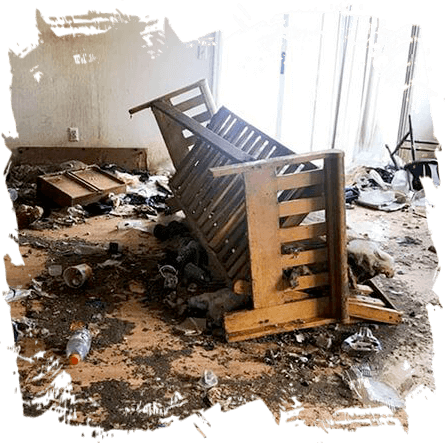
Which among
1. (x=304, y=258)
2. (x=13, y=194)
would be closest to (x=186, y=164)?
(x=304, y=258)

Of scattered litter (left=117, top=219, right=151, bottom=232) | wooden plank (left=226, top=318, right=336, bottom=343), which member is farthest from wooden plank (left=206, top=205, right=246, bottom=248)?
scattered litter (left=117, top=219, right=151, bottom=232)

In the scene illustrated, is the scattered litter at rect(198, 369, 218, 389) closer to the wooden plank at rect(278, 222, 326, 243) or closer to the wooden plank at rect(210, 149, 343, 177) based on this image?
the wooden plank at rect(278, 222, 326, 243)

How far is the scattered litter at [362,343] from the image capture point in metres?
2.91

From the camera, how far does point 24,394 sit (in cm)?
242

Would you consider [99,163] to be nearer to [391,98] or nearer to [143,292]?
[143,292]

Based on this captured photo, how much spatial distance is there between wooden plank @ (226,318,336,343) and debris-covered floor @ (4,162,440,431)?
4 cm

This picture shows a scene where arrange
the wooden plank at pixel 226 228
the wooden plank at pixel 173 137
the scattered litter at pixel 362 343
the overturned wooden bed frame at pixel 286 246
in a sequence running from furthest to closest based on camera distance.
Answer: the wooden plank at pixel 173 137 → the wooden plank at pixel 226 228 → the scattered litter at pixel 362 343 → the overturned wooden bed frame at pixel 286 246

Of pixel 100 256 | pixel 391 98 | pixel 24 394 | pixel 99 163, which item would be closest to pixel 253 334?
pixel 24 394

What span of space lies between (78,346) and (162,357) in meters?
0.45

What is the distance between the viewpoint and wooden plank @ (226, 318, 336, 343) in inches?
117

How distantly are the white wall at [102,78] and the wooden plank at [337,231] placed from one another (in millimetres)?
3778

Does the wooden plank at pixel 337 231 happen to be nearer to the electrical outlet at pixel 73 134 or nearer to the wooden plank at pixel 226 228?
the wooden plank at pixel 226 228

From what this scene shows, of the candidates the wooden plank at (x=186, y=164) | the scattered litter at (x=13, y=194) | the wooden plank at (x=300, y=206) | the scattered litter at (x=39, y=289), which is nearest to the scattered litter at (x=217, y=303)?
the wooden plank at (x=300, y=206)

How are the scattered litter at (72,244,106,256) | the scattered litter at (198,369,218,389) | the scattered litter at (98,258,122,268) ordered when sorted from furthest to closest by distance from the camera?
1. the scattered litter at (72,244,106,256)
2. the scattered litter at (98,258,122,268)
3. the scattered litter at (198,369,218,389)
